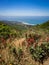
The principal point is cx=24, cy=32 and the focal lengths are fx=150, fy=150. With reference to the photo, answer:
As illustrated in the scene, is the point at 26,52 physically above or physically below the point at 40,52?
below

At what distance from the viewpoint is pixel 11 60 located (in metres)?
6.63

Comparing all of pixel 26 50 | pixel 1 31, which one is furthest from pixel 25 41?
pixel 1 31

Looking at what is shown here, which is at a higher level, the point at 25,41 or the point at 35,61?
the point at 25,41

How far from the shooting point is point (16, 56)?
6957 mm

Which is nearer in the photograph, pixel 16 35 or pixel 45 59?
pixel 45 59

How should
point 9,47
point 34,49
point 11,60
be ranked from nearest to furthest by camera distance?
point 11,60 → point 34,49 → point 9,47

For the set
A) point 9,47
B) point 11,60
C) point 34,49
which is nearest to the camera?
point 11,60

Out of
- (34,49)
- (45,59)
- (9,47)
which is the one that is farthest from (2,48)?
(45,59)

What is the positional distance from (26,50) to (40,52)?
30.9 inches

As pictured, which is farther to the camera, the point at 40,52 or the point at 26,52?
the point at 26,52

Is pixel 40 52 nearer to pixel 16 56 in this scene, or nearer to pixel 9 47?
pixel 16 56

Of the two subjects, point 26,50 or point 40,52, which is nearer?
point 40,52

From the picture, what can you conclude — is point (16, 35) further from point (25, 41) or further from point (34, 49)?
point (34, 49)

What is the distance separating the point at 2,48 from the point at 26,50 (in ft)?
4.22
